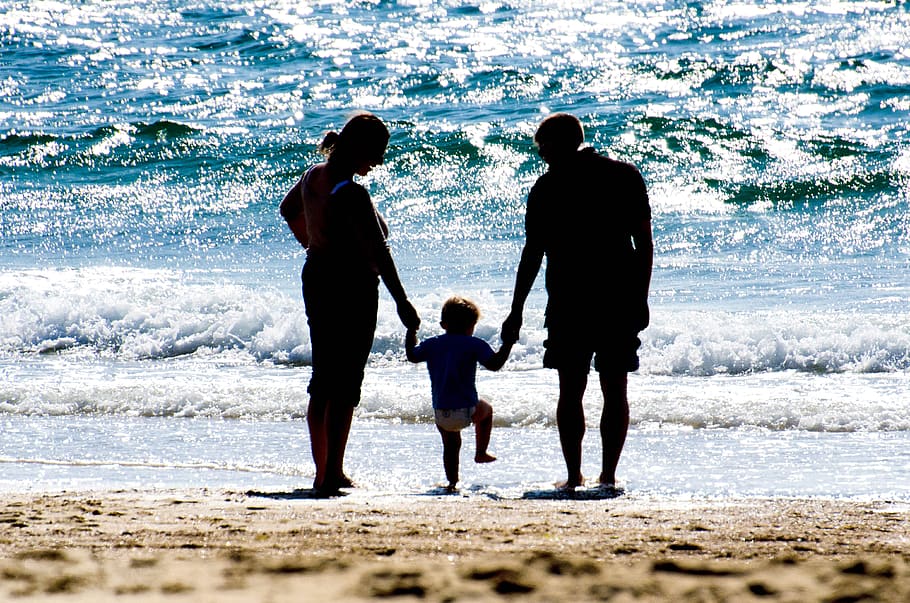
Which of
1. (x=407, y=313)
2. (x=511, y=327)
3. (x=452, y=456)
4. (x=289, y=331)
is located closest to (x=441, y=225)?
(x=289, y=331)

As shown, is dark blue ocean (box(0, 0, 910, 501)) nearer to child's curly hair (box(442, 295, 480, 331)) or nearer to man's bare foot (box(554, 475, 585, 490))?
man's bare foot (box(554, 475, 585, 490))

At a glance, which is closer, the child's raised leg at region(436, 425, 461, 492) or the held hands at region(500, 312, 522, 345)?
the held hands at region(500, 312, 522, 345)

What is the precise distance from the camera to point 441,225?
47.0ft

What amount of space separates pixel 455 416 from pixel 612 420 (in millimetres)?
687

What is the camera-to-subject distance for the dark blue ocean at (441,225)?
241 inches

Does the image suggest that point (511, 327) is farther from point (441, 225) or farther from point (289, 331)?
point (441, 225)

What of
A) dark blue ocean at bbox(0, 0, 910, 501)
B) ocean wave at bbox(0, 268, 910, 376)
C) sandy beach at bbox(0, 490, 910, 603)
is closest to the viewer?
sandy beach at bbox(0, 490, 910, 603)

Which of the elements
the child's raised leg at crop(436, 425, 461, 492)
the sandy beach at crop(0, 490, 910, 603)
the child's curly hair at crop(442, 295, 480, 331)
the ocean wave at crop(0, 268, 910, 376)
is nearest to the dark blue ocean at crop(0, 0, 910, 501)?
the ocean wave at crop(0, 268, 910, 376)

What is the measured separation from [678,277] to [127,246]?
22.8 ft

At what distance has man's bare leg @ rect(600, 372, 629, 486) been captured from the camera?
471cm

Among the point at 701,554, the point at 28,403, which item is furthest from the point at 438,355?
the point at 28,403

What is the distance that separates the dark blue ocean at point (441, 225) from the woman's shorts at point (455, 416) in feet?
1.89

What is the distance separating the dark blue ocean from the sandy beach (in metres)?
1.11

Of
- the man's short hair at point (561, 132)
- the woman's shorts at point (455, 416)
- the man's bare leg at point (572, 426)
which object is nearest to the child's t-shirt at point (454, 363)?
the woman's shorts at point (455, 416)
